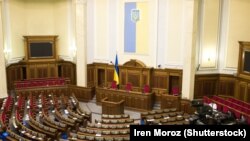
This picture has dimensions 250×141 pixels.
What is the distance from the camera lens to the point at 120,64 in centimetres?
2005

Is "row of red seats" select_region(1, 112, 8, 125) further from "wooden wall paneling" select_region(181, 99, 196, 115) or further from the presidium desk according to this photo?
"wooden wall paneling" select_region(181, 99, 196, 115)

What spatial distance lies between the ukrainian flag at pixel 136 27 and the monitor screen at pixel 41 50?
637cm

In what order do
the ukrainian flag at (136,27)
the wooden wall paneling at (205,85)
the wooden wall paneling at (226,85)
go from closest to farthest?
the wooden wall paneling at (226,85) → the wooden wall paneling at (205,85) → the ukrainian flag at (136,27)

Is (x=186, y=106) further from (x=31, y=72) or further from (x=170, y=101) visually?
(x=31, y=72)

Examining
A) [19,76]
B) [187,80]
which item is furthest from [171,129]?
[19,76]

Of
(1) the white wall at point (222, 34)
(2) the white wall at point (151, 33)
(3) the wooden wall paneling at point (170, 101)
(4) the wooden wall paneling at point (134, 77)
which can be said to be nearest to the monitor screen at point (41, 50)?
(2) the white wall at point (151, 33)

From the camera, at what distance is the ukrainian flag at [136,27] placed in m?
18.9

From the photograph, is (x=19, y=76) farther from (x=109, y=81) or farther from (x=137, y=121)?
(x=137, y=121)

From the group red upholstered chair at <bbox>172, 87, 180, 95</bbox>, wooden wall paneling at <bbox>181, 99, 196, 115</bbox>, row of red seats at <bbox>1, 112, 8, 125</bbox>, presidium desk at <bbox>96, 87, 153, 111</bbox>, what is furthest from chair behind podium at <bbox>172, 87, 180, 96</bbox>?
row of red seats at <bbox>1, 112, 8, 125</bbox>

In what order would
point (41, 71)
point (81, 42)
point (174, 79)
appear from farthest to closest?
point (41, 71)
point (81, 42)
point (174, 79)

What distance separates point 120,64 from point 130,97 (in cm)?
314

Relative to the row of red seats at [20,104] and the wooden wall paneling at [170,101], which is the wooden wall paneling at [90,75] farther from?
the wooden wall paneling at [170,101]

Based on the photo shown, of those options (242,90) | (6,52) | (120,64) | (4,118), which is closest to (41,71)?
(6,52)

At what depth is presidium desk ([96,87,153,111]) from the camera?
17438mm
